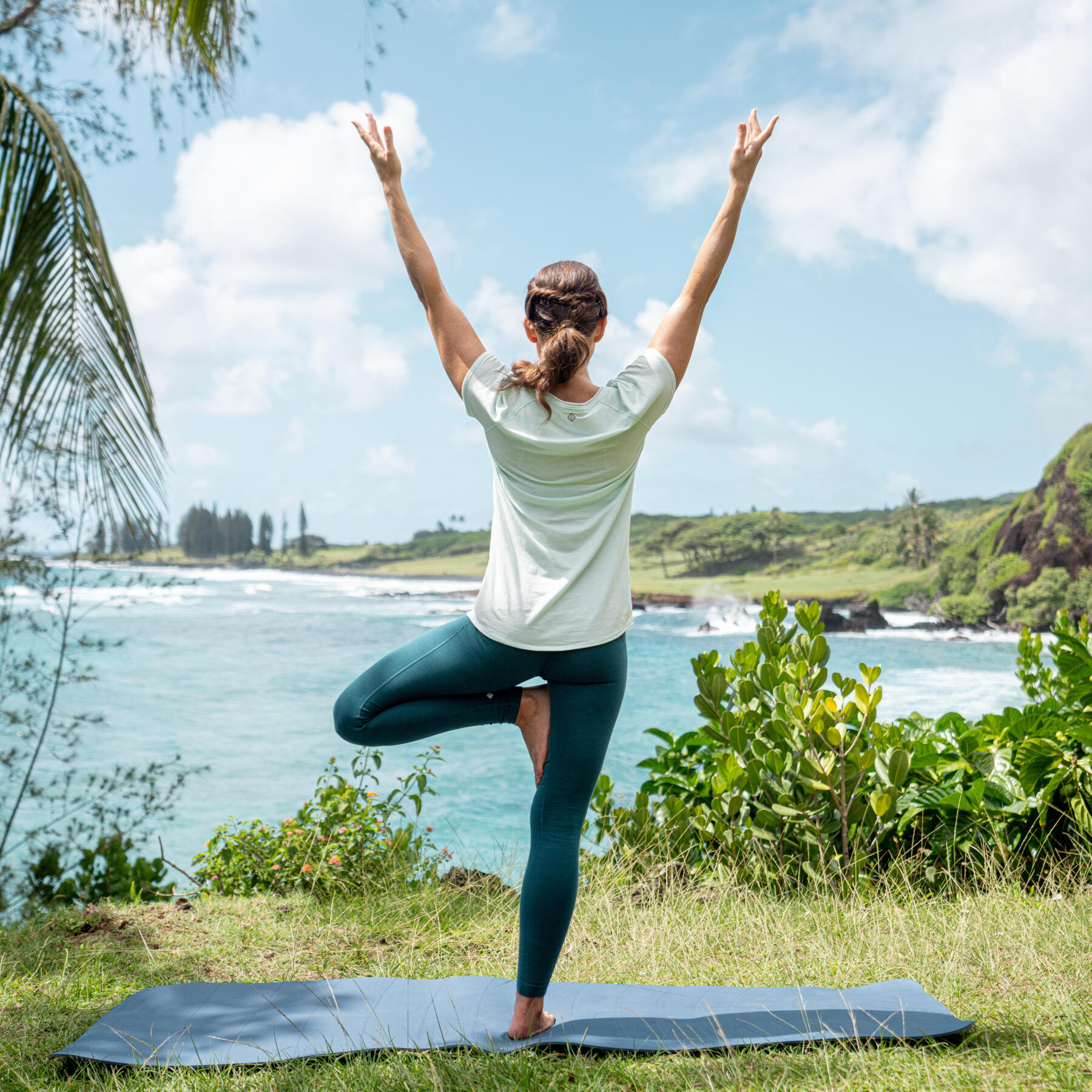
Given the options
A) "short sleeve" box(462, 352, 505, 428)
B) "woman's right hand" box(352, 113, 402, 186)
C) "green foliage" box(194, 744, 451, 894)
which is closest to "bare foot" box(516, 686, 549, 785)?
"short sleeve" box(462, 352, 505, 428)

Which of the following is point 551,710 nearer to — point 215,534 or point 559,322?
point 559,322

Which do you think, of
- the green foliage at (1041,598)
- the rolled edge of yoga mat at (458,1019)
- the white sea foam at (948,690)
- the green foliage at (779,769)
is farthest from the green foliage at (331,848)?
the green foliage at (1041,598)

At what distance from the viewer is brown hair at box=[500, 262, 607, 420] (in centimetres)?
179

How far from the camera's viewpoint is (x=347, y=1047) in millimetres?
1838

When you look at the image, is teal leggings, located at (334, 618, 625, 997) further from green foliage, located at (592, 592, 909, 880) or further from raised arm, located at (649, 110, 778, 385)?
green foliage, located at (592, 592, 909, 880)

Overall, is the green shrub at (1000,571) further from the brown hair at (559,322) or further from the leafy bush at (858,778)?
the brown hair at (559,322)

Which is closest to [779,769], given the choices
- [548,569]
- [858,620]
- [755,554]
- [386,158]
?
[548,569]

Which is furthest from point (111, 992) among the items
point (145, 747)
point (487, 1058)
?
point (145, 747)

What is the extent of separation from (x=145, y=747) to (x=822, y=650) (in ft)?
63.7

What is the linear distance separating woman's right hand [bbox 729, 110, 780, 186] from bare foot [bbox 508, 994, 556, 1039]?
1988mm

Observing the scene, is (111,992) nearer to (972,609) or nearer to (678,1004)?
(678,1004)

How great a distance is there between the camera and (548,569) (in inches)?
70.1

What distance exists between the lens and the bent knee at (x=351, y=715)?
1.87 m

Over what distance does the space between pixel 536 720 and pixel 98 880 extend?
324cm
